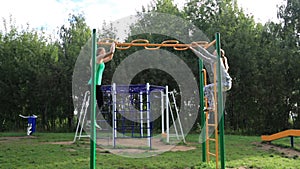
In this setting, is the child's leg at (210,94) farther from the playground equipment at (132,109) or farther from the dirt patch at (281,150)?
the dirt patch at (281,150)

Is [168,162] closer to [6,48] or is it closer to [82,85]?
[82,85]

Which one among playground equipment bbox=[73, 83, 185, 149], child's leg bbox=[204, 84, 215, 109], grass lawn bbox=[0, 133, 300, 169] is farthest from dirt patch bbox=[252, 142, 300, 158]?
child's leg bbox=[204, 84, 215, 109]

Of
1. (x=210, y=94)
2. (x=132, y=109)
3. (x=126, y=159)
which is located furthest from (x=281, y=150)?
(x=132, y=109)

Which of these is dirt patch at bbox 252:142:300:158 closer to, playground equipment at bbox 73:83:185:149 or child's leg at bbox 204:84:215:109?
playground equipment at bbox 73:83:185:149

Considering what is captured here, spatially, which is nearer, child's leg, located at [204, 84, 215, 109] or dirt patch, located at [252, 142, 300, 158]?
child's leg, located at [204, 84, 215, 109]

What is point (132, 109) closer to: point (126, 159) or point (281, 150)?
point (126, 159)

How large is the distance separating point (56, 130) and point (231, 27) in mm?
8278

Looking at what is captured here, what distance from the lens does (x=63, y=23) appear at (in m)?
15.5

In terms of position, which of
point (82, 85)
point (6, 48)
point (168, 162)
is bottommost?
point (168, 162)

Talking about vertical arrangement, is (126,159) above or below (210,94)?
below

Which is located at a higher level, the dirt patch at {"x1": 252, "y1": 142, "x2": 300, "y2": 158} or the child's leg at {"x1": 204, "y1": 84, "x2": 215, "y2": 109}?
the child's leg at {"x1": 204, "y1": 84, "x2": 215, "y2": 109}

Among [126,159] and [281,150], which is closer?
[126,159]

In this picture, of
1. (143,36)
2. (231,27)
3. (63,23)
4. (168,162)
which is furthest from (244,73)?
(63,23)

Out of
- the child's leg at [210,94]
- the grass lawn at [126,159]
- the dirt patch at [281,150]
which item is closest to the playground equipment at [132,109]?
the grass lawn at [126,159]
